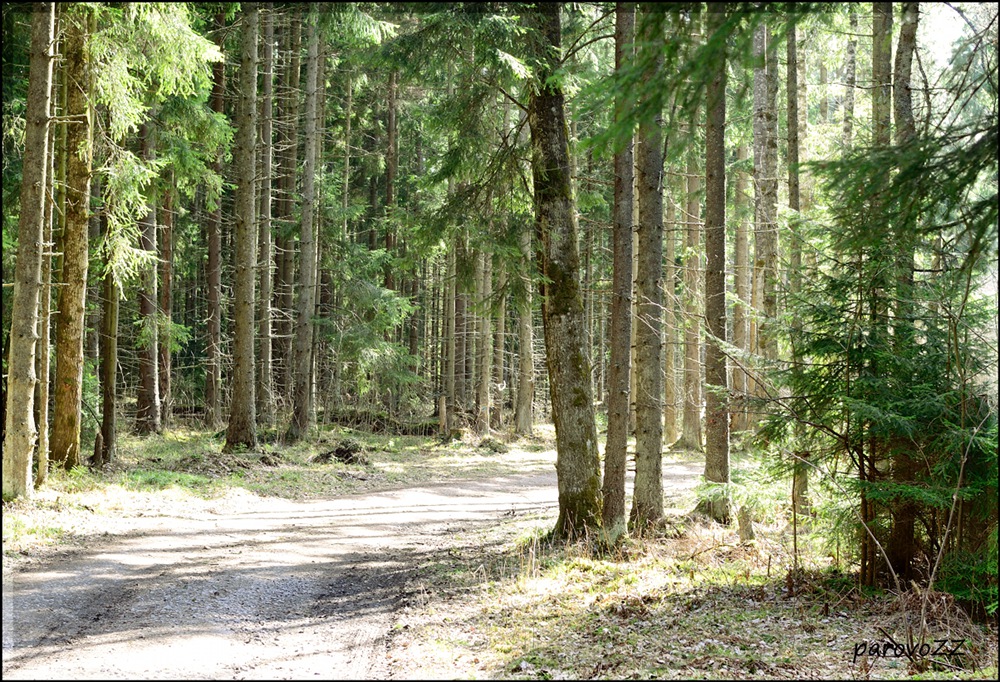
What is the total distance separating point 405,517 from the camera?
12.1 m

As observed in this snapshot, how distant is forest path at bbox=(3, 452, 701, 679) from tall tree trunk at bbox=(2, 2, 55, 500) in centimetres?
191

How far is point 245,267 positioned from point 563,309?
9.44 meters

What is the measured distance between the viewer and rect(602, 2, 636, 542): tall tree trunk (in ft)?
31.6

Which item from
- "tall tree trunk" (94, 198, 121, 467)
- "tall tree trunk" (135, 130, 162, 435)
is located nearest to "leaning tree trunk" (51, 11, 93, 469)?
"tall tree trunk" (94, 198, 121, 467)

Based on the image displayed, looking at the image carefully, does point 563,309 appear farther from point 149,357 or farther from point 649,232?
point 149,357

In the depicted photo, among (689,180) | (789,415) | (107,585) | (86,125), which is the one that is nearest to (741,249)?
(689,180)

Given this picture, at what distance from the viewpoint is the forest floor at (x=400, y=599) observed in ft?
18.2

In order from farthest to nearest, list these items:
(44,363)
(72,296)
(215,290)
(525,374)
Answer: (525,374) < (215,290) < (72,296) < (44,363)

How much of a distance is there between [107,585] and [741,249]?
751 inches

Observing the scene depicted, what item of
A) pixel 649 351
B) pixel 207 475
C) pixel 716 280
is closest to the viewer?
pixel 716 280

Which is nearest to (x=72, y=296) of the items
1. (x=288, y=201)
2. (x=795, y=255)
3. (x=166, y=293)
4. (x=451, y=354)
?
(x=166, y=293)

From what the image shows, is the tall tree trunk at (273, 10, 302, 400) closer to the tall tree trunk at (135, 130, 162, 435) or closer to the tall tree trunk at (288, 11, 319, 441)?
the tall tree trunk at (288, 11, 319, 441)

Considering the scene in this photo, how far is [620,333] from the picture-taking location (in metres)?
9.75

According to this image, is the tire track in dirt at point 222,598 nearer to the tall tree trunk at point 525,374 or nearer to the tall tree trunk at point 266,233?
the tall tree trunk at point 266,233
